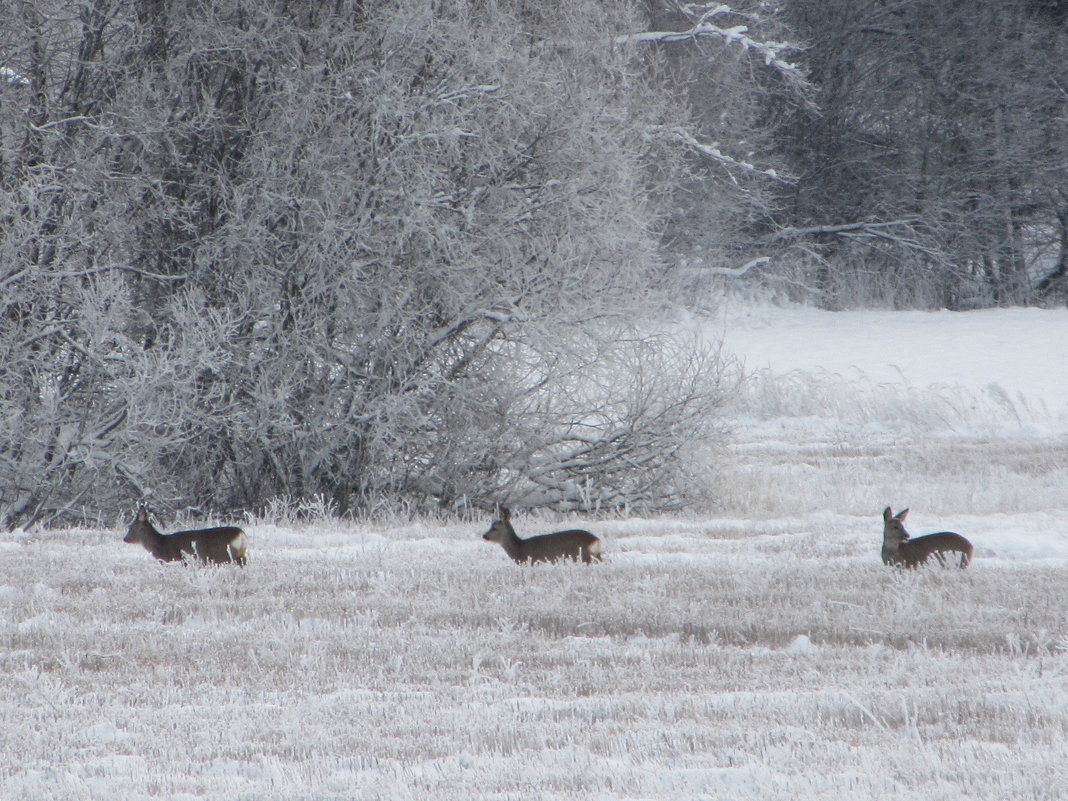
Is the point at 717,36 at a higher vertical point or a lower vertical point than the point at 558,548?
higher

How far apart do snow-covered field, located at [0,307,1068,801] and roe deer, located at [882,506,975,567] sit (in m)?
0.15

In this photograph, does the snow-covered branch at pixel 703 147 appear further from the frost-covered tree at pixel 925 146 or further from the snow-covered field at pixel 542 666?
the snow-covered field at pixel 542 666

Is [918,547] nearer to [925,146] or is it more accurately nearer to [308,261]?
[308,261]

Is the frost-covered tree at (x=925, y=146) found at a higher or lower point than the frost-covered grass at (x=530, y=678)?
higher

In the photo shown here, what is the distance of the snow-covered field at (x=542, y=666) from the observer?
4195 millimetres

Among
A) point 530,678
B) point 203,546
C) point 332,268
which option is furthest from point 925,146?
point 530,678

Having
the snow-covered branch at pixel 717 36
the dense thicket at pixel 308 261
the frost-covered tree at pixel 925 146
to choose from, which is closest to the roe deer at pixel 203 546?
→ the dense thicket at pixel 308 261

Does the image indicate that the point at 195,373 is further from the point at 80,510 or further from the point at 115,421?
the point at 80,510

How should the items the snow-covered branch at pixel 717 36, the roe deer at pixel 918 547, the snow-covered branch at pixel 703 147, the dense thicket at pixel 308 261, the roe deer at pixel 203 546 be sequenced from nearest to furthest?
the roe deer at pixel 918 547 < the roe deer at pixel 203 546 < the dense thicket at pixel 308 261 < the snow-covered branch at pixel 703 147 < the snow-covered branch at pixel 717 36

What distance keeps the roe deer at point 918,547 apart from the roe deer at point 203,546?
3.96 metres

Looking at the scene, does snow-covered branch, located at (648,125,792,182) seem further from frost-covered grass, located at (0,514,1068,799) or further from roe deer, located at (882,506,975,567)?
frost-covered grass, located at (0,514,1068,799)

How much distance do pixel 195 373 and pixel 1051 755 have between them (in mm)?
8931

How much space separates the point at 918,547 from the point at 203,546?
436 cm

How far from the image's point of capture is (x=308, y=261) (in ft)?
41.1
